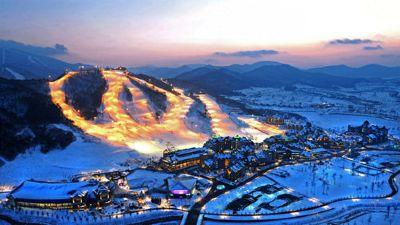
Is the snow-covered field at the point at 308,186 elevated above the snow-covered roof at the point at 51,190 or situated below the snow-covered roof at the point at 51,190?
below

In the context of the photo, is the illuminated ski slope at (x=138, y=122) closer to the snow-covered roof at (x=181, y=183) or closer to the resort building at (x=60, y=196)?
the snow-covered roof at (x=181, y=183)

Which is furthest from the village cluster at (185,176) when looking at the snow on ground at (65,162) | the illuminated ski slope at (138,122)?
the illuminated ski slope at (138,122)

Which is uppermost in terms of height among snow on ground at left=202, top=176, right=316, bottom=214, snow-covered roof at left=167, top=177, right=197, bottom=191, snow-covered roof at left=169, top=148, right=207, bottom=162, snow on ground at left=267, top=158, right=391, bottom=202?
snow-covered roof at left=169, top=148, right=207, bottom=162

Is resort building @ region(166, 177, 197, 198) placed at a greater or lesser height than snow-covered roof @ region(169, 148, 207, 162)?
lesser

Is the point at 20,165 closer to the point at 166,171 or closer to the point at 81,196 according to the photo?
the point at 81,196

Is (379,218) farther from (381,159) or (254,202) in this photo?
(381,159)

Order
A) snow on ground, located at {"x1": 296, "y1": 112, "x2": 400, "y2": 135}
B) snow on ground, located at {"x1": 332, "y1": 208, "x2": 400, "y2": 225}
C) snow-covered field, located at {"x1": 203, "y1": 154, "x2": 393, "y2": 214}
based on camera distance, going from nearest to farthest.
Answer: snow on ground, located at {"x1": 332, "y1": 208, "x2": 400, "y2": 225} < snow-covered field, located at {"x1": 203, "y1": 154, "x2": 393, "y2": 214} < snow on ground, located at {"x1": 296, "y1": 112, "x2": 400, "y2": 135}

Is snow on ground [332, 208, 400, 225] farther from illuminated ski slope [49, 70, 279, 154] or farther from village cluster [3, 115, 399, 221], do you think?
illuminated ski slope [49, 70, 279, 154]

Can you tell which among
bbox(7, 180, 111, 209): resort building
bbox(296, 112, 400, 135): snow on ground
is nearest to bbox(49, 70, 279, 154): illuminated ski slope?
bbox(7, 180, 111, 209): resort building

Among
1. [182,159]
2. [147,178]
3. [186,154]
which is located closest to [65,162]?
[147,178]
